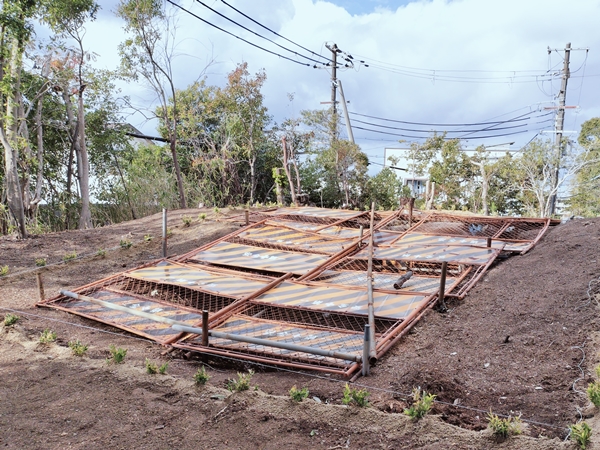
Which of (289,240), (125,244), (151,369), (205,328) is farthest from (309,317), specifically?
(125,244)

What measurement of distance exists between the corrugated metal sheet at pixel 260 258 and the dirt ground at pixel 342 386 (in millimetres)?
1818

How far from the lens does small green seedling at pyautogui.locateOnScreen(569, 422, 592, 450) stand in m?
2.01

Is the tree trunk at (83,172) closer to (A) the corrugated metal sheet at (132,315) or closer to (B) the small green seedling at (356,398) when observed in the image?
(A) the corrugated metal sheet at (132,315)

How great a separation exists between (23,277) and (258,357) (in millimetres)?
3806

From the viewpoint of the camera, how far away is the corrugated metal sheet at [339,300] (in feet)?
13.2

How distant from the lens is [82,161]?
30.5 feet

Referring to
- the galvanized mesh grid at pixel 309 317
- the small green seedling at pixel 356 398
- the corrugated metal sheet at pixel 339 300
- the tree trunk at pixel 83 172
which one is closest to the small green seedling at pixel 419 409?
the small green seedling at pixel 356 398

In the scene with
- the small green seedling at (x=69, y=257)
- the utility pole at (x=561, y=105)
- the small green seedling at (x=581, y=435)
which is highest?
the utility pole at (x=561, y=105)

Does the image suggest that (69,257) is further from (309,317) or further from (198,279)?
(309,317)

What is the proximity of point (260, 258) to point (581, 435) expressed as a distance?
4.25 metres

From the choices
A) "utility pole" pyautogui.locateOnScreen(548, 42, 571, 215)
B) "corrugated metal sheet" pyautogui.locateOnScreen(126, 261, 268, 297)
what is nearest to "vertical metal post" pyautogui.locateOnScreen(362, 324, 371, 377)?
"corrugated metal sheet" pyautogui.locateOnScreen(126, 261, 268, 297)

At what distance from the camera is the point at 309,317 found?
432cm

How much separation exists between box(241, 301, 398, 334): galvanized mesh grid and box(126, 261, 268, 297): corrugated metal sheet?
29cm

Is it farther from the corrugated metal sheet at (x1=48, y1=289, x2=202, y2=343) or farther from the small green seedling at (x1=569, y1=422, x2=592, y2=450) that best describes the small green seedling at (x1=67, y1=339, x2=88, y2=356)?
the small green seedling at (x1=569, y1=422, x2=592, y2=450)
